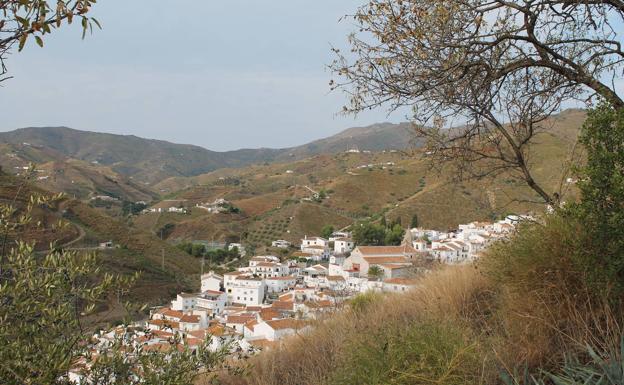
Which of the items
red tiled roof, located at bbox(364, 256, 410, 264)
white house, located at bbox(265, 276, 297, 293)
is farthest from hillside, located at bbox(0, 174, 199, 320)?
red tiled roof, located at bbox(364, 256, 410, 264)

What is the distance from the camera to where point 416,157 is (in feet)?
21.9

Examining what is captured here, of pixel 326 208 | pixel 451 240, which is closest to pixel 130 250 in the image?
pixel 451 240

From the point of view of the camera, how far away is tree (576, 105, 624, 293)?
3664 mm

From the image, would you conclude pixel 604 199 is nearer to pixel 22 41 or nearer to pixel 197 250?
pixel 22 41

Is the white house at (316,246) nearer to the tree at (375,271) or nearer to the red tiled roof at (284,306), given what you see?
the tree at (375,271)

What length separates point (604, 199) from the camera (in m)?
3.74

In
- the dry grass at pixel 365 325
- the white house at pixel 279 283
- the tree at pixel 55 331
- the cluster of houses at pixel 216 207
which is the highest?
the tree at pixel 55 331

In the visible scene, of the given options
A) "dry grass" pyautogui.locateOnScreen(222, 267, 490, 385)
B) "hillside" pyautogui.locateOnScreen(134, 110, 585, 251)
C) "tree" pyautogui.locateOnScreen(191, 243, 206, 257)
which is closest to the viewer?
"dry grass" pyautogui.locateOnScreen(222, 267, 490, 385)

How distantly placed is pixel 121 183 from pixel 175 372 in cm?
15379

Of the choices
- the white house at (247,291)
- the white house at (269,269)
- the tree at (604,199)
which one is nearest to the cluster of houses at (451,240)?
the white house at (269,269)

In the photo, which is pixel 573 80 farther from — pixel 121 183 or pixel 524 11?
pixel 121 183

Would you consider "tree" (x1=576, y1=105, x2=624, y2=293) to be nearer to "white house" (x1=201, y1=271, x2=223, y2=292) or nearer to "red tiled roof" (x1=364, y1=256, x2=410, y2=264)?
"red tiled roof" (x1=364, y1=256, x2=410, y2=264)

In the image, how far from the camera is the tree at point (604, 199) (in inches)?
144

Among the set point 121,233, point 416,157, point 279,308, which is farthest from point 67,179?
point 416,157
